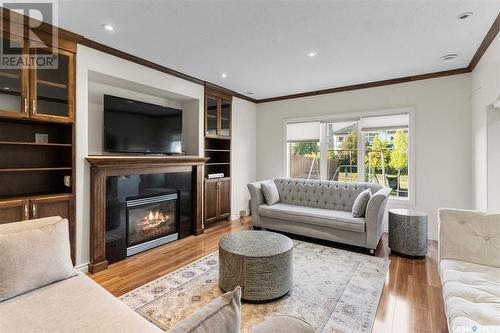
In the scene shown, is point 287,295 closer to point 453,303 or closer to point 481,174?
point 453,303

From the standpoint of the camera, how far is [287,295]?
2.40 meters

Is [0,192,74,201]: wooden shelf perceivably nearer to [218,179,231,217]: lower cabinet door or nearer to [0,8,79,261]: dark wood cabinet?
[0,8,79,261]: dark wood cabinet

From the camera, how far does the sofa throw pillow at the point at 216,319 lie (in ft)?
2.27

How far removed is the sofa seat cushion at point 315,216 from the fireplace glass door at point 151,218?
4.84 ft

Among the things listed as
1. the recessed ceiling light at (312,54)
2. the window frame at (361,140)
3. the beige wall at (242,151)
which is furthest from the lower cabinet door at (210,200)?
the recessed ceiling light at (312,54)

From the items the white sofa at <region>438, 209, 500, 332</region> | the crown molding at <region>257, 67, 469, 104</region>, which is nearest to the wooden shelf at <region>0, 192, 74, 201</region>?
the white sofa at <region>438, 209, 500, 332</region>

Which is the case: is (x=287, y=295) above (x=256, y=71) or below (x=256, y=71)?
below

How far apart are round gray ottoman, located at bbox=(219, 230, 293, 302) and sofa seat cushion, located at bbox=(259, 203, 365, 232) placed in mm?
1376

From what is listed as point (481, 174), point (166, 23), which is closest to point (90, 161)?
point (166, 23)

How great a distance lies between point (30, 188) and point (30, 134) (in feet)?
1.95

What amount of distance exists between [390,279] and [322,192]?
1.80 metres

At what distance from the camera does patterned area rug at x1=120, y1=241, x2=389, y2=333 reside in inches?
81.0

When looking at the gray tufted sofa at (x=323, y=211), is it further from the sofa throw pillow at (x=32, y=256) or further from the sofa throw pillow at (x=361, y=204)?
the sofa throw pillow at (x=32, y=256)

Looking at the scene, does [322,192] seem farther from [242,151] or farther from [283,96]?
[283,96]
